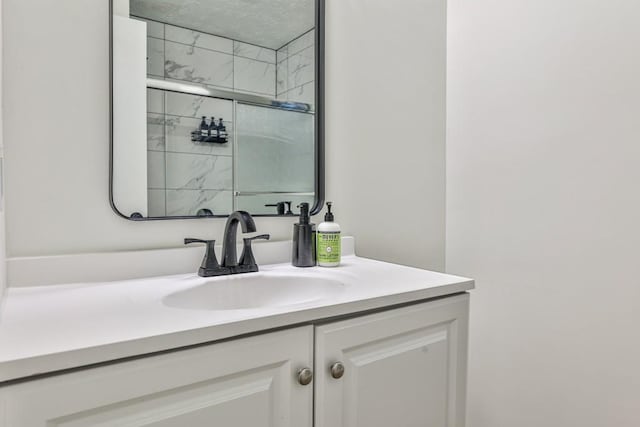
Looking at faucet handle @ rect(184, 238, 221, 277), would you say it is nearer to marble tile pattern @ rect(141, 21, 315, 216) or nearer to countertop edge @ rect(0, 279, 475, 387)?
marble tile pattern @ rect(141, 21, 315, 216)

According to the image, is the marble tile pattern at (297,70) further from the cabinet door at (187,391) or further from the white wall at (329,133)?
the cabinet door at (187,391)

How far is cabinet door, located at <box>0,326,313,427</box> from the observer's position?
528 millimetres

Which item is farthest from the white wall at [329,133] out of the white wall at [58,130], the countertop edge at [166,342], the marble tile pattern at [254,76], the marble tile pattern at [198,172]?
the countertop edge at [166,342]

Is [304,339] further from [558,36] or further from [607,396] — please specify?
[558,36]

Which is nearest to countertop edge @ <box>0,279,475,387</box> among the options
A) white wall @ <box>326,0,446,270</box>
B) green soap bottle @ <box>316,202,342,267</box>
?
green soap bottle @ <box>316,202,342,267</box>

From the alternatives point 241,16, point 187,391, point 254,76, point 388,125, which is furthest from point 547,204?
point 187,391

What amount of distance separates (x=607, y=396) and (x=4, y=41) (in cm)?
188

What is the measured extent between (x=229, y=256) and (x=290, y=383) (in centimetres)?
44

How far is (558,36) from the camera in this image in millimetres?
1354

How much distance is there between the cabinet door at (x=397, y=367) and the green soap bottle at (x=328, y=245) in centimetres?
33

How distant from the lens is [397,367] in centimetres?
86

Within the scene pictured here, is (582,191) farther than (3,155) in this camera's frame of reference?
Yes

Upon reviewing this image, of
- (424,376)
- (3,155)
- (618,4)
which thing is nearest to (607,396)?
(424,376)

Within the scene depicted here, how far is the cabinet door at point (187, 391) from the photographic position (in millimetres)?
528
